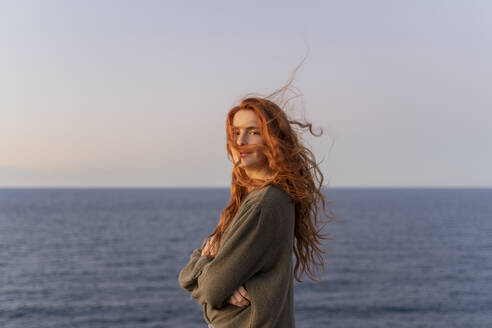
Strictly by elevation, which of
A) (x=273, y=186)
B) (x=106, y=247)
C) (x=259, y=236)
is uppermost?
(x=273, y=186)

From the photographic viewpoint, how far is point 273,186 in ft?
7.93

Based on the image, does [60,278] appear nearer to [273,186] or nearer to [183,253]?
[183,253]

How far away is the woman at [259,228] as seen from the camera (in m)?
2.25

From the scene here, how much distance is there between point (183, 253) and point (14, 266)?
14.5m

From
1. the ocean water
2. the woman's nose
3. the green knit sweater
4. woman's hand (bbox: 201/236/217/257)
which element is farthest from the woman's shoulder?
the ocean water

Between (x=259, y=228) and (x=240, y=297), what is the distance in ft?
1.23

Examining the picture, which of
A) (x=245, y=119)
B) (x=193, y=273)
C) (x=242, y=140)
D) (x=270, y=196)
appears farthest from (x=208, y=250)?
(x=245, y=119)

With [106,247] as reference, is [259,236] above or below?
above

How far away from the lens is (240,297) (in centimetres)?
228

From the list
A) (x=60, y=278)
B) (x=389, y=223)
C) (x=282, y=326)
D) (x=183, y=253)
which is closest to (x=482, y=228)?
(x=389, y=223)

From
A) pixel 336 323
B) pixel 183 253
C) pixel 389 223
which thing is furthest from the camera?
pixel 389 223

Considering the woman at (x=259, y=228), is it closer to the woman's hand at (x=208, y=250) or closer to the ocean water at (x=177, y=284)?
the woman's hand at (x=208, y=250)

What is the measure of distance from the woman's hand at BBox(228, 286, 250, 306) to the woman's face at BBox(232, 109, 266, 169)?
70cm

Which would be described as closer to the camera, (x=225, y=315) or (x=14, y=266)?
(x=225, y=315)
